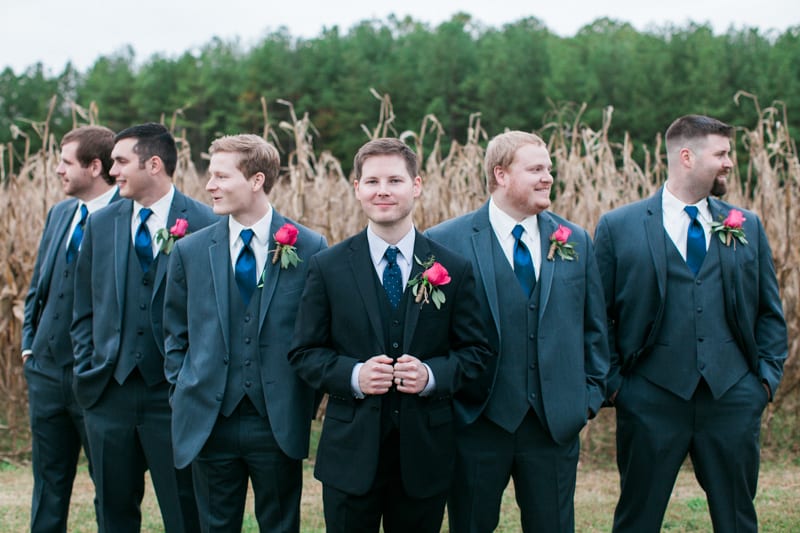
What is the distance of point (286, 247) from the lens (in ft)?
12.4

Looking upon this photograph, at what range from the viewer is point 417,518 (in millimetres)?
3475

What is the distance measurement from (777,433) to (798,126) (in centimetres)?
2695

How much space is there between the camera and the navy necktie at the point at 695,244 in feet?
13.4

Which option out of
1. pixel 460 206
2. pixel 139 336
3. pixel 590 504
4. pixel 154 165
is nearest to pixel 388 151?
pixel 154 165

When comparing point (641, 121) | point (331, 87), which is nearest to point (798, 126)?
point (641, 121)

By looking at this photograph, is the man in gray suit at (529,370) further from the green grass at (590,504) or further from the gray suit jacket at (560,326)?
the green grass at (590,504)

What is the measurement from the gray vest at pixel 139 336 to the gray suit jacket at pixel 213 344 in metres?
0.32

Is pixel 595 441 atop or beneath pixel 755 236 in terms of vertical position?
beneath

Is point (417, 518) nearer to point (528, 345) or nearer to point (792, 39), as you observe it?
point (528, 345)

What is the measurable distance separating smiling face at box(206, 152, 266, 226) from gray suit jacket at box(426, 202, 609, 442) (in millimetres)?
849

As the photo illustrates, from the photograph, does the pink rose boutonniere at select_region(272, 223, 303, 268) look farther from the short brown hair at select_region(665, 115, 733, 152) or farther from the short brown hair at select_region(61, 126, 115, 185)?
the short brown hair at select_region(665, 115, 733, 152)

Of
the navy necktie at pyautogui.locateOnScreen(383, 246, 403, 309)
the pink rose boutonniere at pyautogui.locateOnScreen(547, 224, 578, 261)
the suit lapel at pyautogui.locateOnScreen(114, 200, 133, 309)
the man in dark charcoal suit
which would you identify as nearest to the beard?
the pink rose boutonniere at pyautogui.locateOnScreen(547, 224, 578, 261)

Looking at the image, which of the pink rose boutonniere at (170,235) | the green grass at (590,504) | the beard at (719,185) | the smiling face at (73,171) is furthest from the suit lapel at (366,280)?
the green grass at (590,504)

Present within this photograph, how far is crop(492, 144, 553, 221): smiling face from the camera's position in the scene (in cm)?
375
